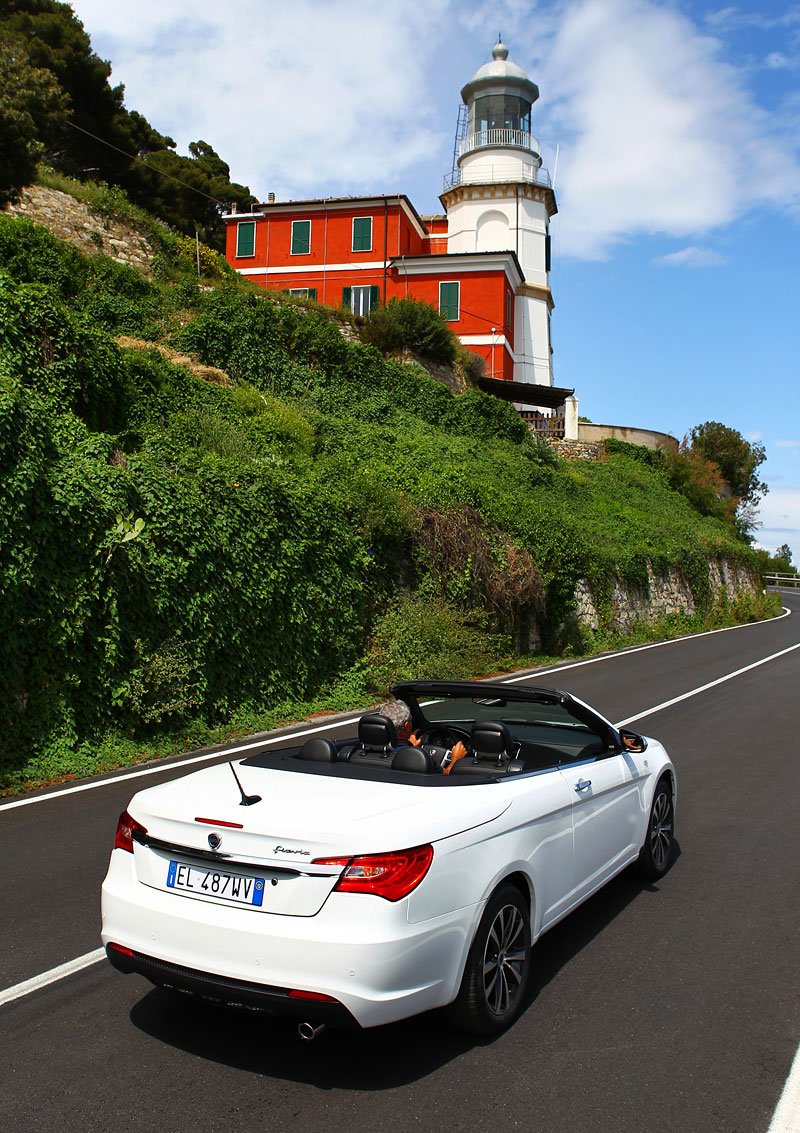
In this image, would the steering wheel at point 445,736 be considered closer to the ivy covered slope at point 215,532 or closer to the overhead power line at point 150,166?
the ivy covered slope at point 215,532

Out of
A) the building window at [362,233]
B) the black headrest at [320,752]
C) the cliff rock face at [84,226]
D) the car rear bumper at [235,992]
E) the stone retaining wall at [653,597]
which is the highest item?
the building window at [362,233]

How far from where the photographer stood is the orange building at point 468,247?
146ft

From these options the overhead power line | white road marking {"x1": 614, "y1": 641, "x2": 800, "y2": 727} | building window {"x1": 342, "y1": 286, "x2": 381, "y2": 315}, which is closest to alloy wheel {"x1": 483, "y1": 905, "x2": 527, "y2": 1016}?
white road marking {"x1": 614, "y1": 641, "x2": 800, "y2": 727}

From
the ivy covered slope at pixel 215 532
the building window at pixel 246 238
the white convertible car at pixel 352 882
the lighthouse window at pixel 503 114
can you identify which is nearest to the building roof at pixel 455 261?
the building window at pixel 246 238

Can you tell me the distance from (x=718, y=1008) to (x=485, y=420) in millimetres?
31951

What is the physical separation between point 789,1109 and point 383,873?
172 cm

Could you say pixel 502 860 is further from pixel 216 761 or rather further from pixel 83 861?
pixel 216 761

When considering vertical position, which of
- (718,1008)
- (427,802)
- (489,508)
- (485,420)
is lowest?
(718,1008)

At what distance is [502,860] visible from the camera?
12.7 feet

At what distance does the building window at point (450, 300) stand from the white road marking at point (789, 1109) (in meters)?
43.2

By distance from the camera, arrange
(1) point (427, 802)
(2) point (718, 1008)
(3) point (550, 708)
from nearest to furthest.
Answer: (1) point (427, 802) → (2) point (718, 1008) → (3) point (550, 708)

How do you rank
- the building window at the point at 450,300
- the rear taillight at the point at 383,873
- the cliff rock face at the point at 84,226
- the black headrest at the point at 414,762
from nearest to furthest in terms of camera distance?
the rear taillight at the point at 383,873, the black headrest at the point at 414,762, the cliff rock face at the point at 84,226, the building window at the point at 450,300

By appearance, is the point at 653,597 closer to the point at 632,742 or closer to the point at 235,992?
the point at 632,742

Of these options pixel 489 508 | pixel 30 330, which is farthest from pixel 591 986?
pixel 489 508
